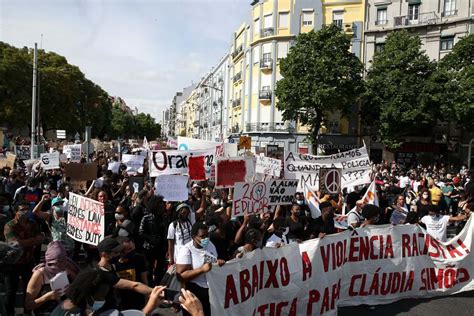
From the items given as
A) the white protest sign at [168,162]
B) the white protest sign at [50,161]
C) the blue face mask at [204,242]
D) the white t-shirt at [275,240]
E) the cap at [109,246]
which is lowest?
the white t-shirt at [275,240]

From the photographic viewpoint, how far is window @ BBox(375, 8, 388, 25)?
3912 centimetres

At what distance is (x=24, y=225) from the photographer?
18.7 feet

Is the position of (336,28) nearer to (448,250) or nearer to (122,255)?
A: (448,250)

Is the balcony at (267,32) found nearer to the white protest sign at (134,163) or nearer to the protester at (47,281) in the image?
the white protest sign at (134,163)

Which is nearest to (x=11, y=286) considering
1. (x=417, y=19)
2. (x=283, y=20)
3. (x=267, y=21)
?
(x=417, y=19)

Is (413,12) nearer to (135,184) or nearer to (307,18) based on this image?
(307,18)

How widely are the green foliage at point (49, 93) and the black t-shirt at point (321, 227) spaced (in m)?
40.9

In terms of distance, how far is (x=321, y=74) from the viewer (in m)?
33.3

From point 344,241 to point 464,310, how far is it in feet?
6.91

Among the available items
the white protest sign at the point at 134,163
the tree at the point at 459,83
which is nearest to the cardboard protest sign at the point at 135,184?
the white protest sign at the point at 134,163

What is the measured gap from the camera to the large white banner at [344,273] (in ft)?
16.5

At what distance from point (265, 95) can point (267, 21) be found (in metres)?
6.83

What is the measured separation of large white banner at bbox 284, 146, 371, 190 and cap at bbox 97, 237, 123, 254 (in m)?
6.74

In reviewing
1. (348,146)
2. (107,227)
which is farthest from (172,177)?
(348,146)
